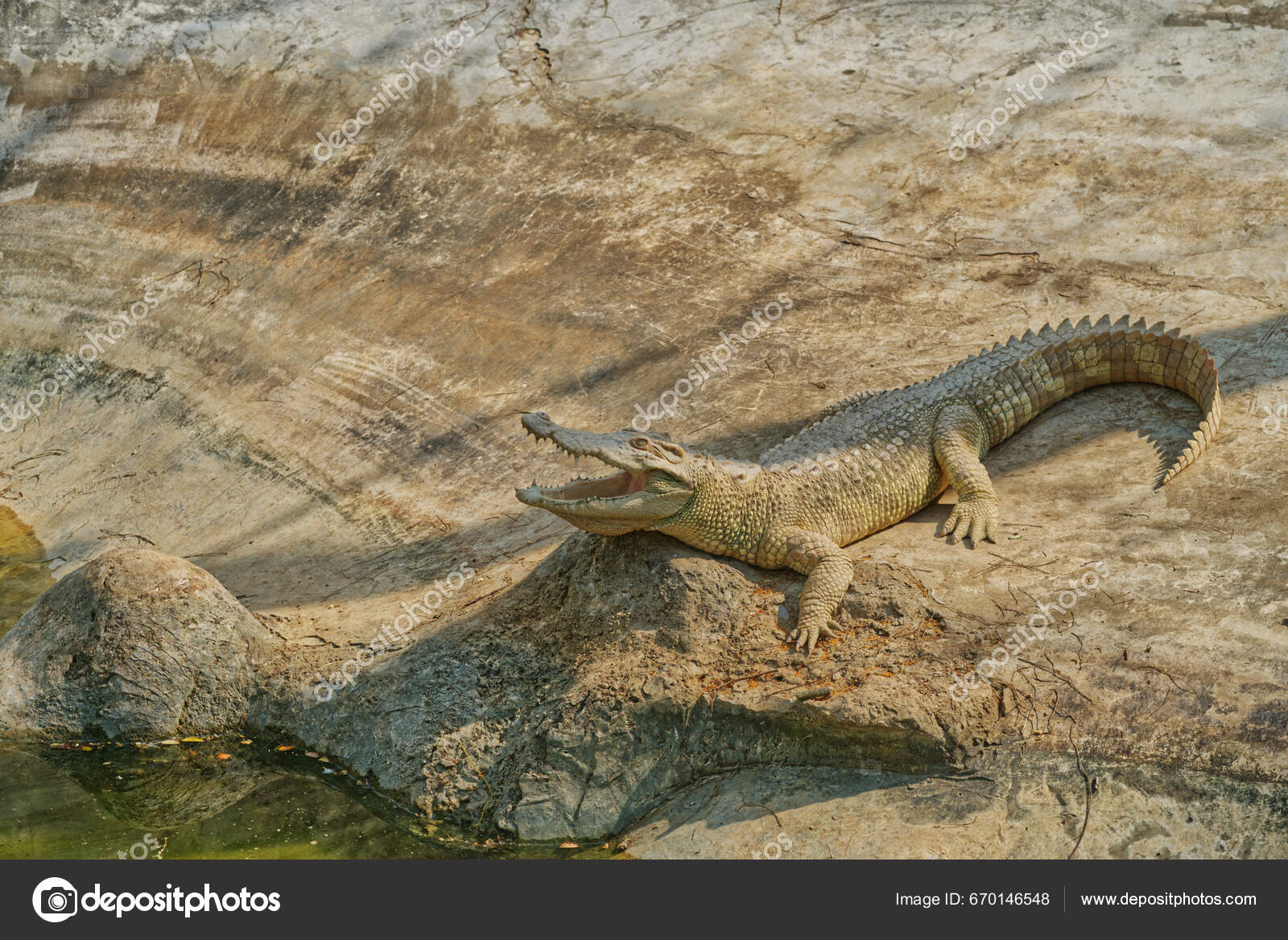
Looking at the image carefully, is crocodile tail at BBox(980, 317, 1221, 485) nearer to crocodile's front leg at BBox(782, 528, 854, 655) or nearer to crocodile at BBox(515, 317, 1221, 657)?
crocodile at BBox(515, 317, 1221, 657)

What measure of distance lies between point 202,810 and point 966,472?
4.26 meters

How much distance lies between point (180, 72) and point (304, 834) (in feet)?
34.0

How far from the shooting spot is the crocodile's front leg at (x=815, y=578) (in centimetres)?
559

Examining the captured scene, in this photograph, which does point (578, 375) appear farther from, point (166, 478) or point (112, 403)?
point (112, 403)

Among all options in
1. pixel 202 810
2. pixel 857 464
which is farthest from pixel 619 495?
pixel 202 810

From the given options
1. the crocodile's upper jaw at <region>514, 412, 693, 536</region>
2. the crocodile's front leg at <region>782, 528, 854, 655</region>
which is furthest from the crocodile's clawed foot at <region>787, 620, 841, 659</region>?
the crocodile's upper jaw at <region>514, 412, 693, 536</region>

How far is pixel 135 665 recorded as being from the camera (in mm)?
6336

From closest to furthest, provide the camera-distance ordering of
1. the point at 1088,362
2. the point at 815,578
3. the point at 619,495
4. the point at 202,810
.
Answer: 1. the point at 815,578
2. the point at 619,495
3. the point at 202,810
4. the point at 1088,362

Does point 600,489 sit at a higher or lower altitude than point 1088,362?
lower

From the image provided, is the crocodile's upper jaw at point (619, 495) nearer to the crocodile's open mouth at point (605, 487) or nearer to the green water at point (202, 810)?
the crocodile's open mouth at point (605, 487)

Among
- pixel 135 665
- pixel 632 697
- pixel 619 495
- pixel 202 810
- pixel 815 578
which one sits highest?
pixel 619 495

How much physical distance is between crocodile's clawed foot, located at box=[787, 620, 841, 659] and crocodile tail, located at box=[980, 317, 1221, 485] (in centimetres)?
192
